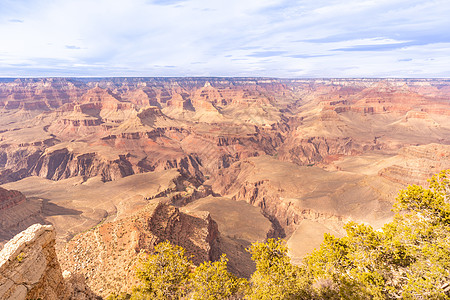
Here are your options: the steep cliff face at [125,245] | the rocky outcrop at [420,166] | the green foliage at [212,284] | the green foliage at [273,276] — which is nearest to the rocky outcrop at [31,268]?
the steep cliff face at [125,245]

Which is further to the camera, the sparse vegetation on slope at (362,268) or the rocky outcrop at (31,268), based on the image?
the rocky outcrop at (31,268)

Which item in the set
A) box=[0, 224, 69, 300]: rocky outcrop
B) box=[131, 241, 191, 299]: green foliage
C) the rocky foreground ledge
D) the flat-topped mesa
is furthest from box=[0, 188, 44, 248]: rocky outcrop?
box=[131, 241, 191, 299]: green foliage

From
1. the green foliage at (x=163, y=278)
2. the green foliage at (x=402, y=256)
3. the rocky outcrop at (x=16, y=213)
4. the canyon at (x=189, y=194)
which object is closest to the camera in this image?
the green foliage at (x=402, y=256)

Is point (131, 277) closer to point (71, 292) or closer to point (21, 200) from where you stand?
point (71, 292)

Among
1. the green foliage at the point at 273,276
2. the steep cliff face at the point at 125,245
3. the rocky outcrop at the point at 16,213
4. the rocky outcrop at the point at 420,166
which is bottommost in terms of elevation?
the rocky outcrop at the point at 16,213

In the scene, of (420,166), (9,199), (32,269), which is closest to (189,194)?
(9,199)

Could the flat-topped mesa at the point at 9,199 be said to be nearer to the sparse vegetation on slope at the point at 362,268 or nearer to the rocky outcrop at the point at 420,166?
the sparse vegetation on slope at the point at 362,268
